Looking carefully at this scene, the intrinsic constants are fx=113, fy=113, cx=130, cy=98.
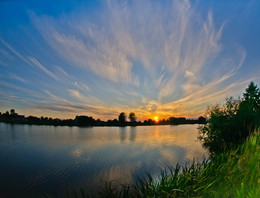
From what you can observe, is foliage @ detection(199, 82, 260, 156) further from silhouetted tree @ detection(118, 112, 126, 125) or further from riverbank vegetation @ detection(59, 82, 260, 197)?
silhouetted tree @ detection(118, 112, 126, 125)

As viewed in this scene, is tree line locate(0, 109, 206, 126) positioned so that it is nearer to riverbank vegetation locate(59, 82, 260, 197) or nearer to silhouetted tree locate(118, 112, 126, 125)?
silhouetted tree locate(118, 112, 126, 125)

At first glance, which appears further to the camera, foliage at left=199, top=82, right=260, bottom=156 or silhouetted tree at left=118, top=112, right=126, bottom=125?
silhouetted tree at left=118, top=112, right=126, bottom=125

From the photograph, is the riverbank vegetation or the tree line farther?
the tree line

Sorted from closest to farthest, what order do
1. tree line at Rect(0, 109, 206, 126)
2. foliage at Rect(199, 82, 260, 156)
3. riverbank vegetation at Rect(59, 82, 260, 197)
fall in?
riverbank vegetation at Rect(59, 82, 260, 197) → foliage at Rect(199, 82, 260, 156) → tree line at Rect(0, 109, 206, 126)

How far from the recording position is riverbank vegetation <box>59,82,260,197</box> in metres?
3.37

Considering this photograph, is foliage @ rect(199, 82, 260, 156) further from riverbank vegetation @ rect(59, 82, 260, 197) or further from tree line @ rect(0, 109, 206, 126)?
tree line @ rect(0, 109, 206, 126)

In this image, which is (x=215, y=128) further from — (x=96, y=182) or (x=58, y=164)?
(x=58, y=164)

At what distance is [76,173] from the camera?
1112cm

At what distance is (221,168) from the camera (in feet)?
14.0

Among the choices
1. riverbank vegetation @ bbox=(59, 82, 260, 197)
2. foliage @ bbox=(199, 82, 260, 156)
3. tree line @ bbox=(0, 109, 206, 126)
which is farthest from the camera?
tree line @ bbox=(0, 109, 206, 126)

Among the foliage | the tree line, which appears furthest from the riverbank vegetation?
the tree line

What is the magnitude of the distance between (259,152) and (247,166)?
29.1 inches

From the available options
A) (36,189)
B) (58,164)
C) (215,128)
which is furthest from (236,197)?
(215,128)

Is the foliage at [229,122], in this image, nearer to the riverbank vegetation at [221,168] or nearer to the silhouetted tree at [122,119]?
the riverbank vegetation at [221,168]
